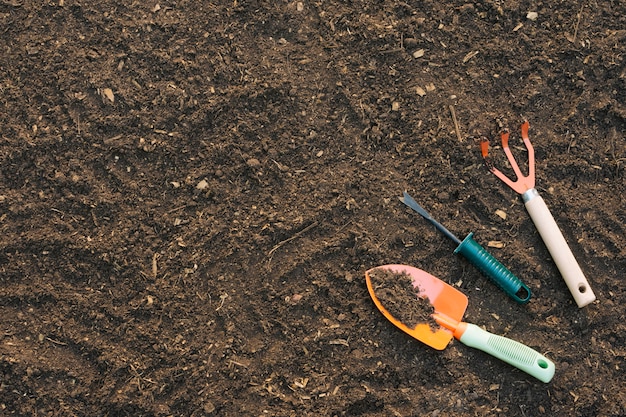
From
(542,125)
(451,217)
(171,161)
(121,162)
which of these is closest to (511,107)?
(542,125)

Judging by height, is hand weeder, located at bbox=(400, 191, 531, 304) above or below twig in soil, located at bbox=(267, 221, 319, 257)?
below

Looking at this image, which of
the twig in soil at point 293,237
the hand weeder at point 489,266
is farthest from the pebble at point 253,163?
the hand weeder at point 489,266

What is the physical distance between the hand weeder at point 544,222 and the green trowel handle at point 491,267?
0.13 m

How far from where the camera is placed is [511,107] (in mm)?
1854

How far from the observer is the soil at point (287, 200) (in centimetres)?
173

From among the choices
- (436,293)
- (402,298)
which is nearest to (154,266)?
(402,298)

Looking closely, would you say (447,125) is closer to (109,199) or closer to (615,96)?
(615,96)

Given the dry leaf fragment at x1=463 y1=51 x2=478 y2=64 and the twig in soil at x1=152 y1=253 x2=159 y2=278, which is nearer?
the twig in soil at x1=152 y1=253 x2=159 y2=278

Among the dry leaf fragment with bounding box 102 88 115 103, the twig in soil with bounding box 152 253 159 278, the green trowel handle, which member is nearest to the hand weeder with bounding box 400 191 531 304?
the green trowel handle

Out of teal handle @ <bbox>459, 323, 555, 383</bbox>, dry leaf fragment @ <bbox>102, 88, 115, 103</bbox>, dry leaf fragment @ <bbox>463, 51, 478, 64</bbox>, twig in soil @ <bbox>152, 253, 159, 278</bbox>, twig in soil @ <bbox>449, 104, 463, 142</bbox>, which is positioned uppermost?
dry leaf fragment @ <bbox>463, 51, 478, 64</bbox>

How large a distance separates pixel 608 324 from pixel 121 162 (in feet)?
5.11

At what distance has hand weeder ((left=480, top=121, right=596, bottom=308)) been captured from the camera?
1743mm

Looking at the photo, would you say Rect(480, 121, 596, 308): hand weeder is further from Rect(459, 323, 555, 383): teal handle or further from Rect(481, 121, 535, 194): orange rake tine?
Rect(459, 323, 555, 383): teal handle

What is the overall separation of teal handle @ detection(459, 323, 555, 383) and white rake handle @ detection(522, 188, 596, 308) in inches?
8.6
